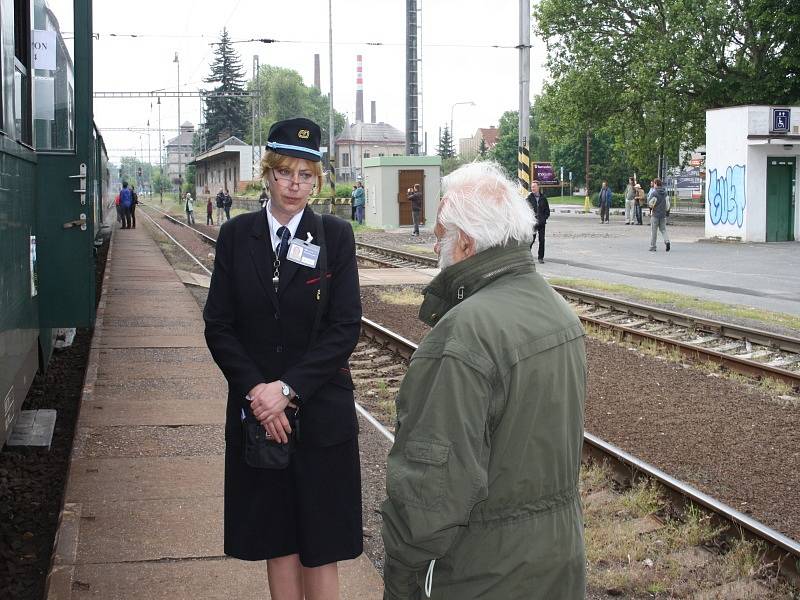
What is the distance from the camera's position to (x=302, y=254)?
10.7 feet

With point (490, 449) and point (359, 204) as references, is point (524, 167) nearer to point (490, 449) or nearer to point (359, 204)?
point (490, 449)

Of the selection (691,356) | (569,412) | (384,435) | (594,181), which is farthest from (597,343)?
(594,181)

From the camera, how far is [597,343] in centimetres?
1138

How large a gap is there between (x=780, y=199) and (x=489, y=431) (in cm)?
2756

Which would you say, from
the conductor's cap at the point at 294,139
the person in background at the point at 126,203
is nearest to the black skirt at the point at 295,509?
the conductor's cap at the point at 294,139

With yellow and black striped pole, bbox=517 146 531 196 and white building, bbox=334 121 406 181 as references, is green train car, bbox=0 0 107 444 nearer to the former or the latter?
yellow and black striped pole, bbox=517 146 531 196

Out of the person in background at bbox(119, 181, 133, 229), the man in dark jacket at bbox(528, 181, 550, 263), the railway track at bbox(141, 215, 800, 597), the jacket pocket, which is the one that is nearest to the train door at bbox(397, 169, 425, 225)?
the person in background at bbox(119, 181, 133, 229)

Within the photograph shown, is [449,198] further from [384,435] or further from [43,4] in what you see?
[43,4]

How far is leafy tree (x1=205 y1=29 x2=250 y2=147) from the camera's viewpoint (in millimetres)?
101562

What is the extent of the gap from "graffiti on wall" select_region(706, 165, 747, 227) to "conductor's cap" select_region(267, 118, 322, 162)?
85.1ft

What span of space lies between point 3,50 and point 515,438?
4.04 meters

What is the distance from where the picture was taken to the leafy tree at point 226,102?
101562mm

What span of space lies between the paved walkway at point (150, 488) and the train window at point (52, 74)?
6.62 feet

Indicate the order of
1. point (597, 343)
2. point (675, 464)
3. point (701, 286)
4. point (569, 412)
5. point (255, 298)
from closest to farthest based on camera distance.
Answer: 1. point (569, 412)
2. point (255, 298)
3. point (675, 464)
4. point (597, 343)
5. point (701, 286)
